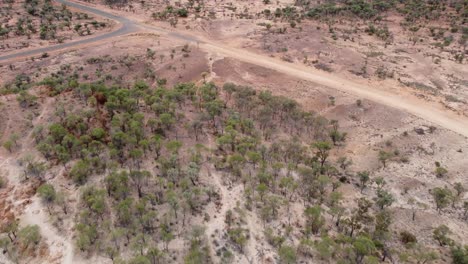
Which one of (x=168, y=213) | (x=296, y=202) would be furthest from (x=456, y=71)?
(x=168, y=213)

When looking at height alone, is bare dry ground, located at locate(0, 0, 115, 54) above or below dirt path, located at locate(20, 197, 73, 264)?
above

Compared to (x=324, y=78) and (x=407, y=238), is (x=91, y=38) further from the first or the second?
(x=407, y=238)

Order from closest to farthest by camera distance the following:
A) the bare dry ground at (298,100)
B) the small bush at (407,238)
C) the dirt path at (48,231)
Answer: the dirt path at (48,231) < the small bush at (407,238) < the bare dry ground at (298,100)

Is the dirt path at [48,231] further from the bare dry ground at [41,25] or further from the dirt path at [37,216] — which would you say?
the bare dry ground at [41,25]

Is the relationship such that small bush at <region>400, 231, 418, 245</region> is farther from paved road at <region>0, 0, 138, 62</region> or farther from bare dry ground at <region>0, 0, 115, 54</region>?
bare dry ground at <region>0, 0, 115, 54</region>

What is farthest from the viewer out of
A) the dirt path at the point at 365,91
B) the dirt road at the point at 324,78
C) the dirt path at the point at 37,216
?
the dirt road at the point at 324,78

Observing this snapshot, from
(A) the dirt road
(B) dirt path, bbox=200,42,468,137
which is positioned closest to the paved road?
(A) the dirt road

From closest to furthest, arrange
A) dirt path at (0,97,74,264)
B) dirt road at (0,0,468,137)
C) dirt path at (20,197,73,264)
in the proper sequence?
dirt path at (20,197,73,264) < dirt path at (0,97,74,264) < dirt road at (0,0,468,137)

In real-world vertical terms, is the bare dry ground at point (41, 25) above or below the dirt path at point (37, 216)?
above

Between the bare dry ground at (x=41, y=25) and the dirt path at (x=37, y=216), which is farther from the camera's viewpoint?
the bare dry ground at (x=41, y=25)

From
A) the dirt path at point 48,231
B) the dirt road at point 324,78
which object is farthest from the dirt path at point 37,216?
the dirt road at point 324,78
